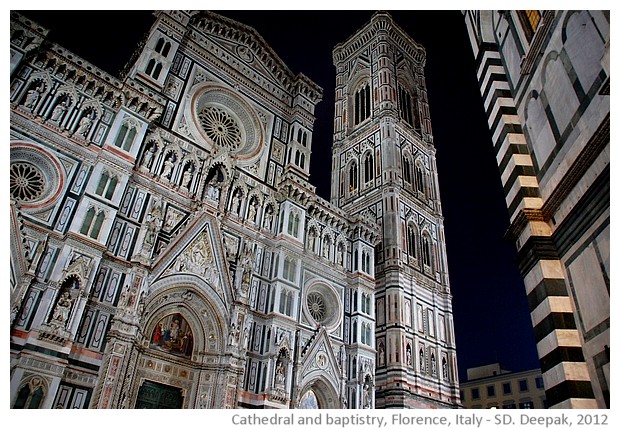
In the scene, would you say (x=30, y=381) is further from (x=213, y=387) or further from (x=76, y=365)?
(x=213, y=387)

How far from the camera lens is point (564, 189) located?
23.6ft

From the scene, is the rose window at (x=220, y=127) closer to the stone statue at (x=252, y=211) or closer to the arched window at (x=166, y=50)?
the arched window at (x=166, y=50)

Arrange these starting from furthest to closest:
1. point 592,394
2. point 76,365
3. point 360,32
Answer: point 360,32
point 76,365
point 592,394

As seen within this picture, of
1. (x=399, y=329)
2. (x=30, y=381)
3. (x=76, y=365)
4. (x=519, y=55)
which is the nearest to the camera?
(x=519, y=55)

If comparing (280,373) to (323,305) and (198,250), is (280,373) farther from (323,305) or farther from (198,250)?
(198,250)

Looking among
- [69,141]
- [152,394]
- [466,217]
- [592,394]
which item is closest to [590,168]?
[592,394]

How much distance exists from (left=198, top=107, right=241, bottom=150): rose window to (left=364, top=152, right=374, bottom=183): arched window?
39.4 ft

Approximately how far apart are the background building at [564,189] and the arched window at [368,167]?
21834 millimetres

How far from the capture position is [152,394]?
14.6m

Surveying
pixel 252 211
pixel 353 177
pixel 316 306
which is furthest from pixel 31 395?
pixel 353 177

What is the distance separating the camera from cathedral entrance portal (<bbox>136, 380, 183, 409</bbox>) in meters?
14.3

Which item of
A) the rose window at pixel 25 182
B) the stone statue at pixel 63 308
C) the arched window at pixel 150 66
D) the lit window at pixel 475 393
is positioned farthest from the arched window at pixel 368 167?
the lit window at pixel 475 393
